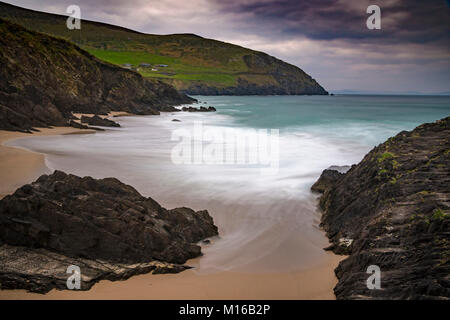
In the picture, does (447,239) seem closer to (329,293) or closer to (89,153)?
(329,293)

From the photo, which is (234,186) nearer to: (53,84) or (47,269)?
(47,269)

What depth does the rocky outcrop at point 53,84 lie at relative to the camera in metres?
24.0

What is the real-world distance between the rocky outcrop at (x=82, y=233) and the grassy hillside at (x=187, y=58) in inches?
Result: 4694

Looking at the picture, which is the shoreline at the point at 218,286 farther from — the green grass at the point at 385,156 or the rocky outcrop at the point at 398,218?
the green grass at the point at 385,156

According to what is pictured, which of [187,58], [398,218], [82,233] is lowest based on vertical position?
[82,233]

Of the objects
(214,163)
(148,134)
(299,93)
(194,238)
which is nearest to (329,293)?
(194,238)

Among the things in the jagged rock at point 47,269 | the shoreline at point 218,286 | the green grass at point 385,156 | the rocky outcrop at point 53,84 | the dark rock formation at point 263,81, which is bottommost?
the shoreline at point 218,286

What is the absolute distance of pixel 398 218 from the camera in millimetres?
5707

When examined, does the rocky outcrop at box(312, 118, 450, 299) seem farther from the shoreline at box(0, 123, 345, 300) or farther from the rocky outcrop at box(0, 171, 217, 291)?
the rocky outcrop at box(0, 171, 217, 291)

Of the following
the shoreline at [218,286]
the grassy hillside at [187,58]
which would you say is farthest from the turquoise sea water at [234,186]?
the grassy hillside at [187,58]

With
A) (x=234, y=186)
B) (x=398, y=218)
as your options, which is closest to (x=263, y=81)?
(x=234, y=186)

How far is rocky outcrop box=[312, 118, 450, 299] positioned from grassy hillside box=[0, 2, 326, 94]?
11847cm

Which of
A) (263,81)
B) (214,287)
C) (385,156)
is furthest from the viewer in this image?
(263,81)

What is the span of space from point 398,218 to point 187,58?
556 feet
